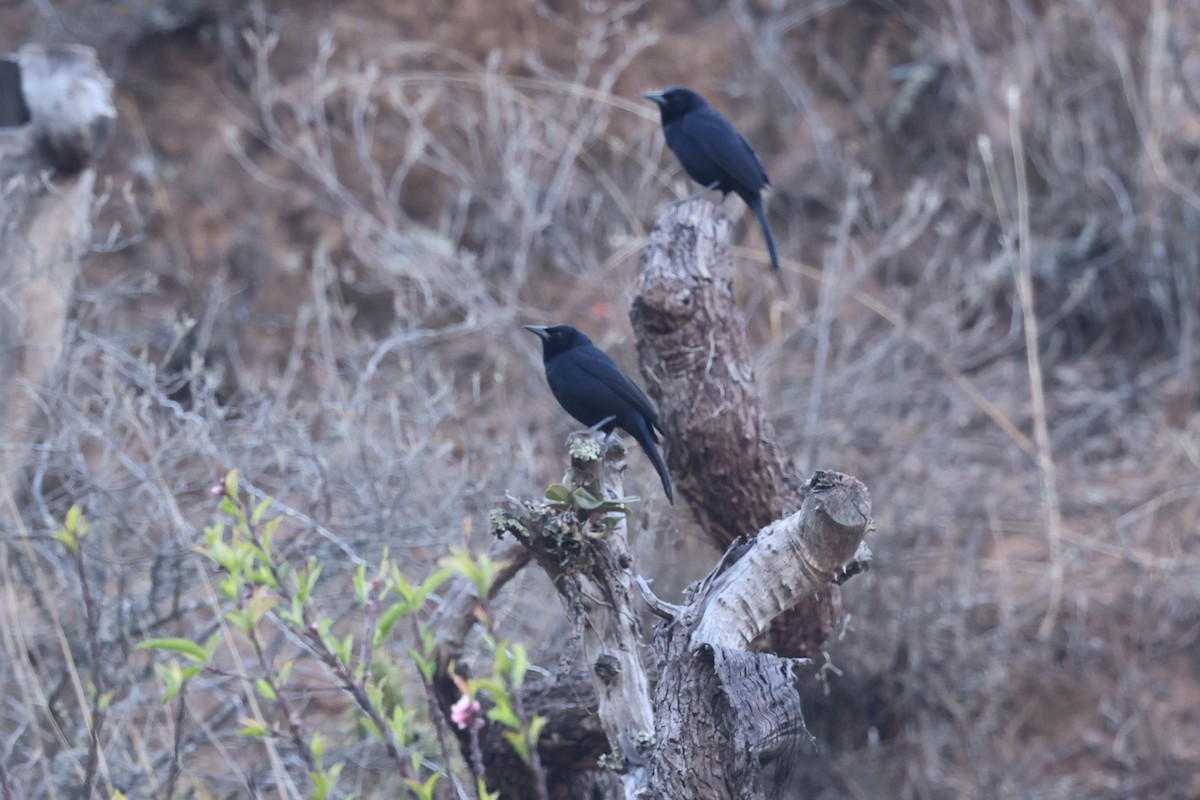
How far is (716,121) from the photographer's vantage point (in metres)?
4.72

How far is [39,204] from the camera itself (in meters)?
4.46

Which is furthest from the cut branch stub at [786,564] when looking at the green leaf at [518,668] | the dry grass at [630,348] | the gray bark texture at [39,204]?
the gray bark texture at [39,204]

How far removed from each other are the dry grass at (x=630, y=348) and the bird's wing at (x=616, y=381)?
2.37 feet

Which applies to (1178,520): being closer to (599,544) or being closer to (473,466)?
(473,466)

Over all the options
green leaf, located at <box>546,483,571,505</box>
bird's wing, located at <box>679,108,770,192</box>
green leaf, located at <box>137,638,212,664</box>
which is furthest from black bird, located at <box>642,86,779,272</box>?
green leaf, located at <box>137,638,212,664</box>

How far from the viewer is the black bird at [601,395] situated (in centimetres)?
334

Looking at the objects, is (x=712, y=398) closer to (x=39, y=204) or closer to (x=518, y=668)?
(x=518, y=668)

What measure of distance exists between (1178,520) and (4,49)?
7612 mm

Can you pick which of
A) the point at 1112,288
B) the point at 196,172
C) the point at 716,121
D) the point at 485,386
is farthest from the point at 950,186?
the point at 196,172

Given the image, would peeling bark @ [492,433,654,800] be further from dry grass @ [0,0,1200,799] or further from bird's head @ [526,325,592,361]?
dry grass @ [0,0,1200,799]

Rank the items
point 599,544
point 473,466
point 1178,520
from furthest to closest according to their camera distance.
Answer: point 1178,520, point 473,466, point 599,544

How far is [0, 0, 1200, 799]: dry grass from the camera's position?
446 cm

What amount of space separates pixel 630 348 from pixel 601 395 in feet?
7.74

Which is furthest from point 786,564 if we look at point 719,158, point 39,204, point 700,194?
point 39,204
